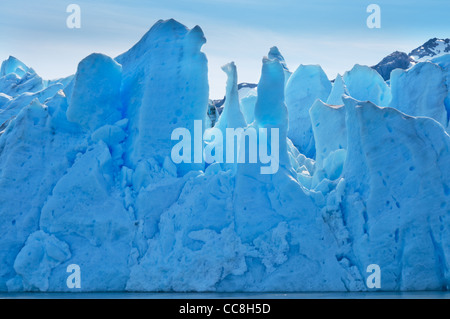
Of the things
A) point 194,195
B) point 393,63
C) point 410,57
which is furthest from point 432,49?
point 194,195

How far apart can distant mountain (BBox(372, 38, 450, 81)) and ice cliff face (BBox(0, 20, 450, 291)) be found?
20460 millimetres

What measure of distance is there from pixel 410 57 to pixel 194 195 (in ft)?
86.8

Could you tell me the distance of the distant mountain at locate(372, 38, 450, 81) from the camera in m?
42.1

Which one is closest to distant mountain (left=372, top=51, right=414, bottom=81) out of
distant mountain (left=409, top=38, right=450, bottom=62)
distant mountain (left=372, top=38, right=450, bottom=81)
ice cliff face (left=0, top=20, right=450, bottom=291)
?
distant mountain (left=372, top=38, right=450, bottom=81)

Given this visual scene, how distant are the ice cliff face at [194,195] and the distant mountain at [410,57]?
20.5 meters

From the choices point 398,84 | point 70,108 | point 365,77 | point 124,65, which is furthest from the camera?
point 365,77

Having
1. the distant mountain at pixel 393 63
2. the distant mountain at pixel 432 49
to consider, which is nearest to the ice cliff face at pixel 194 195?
the distant mountain at pixel 393 63

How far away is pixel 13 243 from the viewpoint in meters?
20.3

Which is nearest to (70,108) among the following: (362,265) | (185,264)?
(185,264)

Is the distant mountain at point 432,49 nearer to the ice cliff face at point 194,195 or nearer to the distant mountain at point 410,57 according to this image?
the distant mountain at point 410,57

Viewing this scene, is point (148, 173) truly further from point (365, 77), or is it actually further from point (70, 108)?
point (365, 77)

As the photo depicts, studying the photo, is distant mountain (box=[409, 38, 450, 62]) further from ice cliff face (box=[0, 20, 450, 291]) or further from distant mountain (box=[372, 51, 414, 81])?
ice cliff face (box=[0, 20, 450, 291])

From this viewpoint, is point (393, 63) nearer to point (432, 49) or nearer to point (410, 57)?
point (410, 57)

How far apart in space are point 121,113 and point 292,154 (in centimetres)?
548
